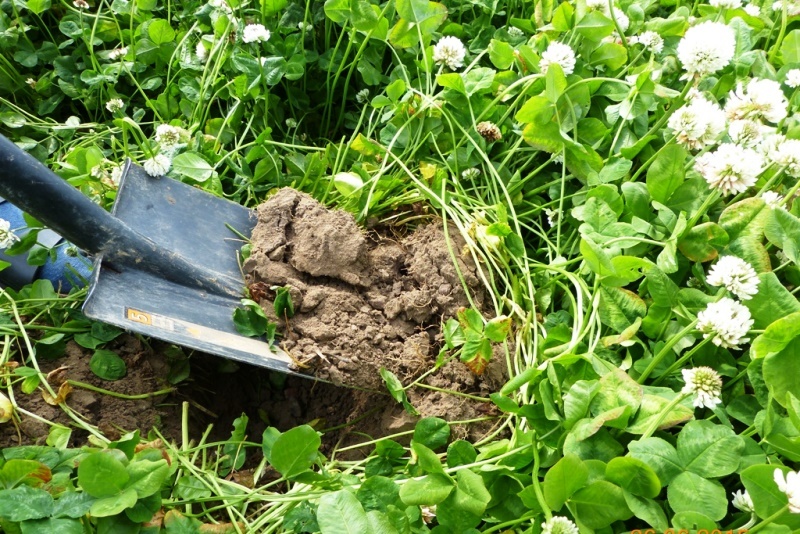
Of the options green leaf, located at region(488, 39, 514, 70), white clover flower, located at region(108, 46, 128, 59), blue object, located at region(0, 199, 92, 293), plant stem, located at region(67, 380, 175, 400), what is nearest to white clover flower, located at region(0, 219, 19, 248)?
blue object, located at region(0, 199, 92, 293)

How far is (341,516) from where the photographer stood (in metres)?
0.90

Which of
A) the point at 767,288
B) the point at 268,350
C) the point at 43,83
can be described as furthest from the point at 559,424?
the point at 43,83

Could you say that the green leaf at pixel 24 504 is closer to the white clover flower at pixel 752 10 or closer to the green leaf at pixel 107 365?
the green leaf at pixel 107 365

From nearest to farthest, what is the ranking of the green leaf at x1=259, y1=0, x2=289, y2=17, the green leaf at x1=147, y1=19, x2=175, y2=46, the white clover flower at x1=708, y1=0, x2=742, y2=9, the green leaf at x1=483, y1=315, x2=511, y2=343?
the green leaf at x1=483, y1=315, x2=511, y2=343, the white clover flower at x1=708, y1=0, x2=742, y2=9, the green leaf at x1=259, y1=0, x2=289, y2=17, the green leaf at x1=147, y1=19, x2=175, y2=46

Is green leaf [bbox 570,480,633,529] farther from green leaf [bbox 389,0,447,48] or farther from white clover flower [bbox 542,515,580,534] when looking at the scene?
green leaf [bbox 389,0,447,48]

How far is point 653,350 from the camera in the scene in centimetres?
114

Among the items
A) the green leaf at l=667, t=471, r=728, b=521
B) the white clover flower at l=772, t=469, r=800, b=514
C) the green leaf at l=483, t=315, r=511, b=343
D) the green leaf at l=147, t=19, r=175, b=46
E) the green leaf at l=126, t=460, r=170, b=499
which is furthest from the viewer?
the green leaf at l=147, t=19, r=175, b=46

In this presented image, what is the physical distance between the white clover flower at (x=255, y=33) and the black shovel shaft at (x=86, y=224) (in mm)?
573

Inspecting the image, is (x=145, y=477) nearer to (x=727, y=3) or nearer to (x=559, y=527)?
(x=559, y=527)

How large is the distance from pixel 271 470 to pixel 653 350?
716 millimetres

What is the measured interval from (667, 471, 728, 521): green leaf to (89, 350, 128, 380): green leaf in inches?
38.1

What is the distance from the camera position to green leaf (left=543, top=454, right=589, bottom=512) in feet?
2.93

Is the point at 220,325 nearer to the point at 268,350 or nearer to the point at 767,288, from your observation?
the point at 268,350

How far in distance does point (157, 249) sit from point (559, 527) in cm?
87
